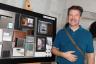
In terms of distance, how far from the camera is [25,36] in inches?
98.0

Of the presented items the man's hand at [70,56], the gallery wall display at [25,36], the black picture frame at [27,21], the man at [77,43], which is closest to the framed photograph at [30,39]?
the gallery wall display at [25,36]

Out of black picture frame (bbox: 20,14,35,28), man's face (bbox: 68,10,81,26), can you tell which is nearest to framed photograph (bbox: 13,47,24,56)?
black picture frame (bbox: 20,14,35,28)

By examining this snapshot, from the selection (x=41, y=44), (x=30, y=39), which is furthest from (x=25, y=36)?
(x=41, y=44)

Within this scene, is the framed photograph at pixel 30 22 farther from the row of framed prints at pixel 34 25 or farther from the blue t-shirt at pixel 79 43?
the blue t-shirt at pixel 79 43

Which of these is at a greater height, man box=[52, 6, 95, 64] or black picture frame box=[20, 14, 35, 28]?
black picture frame box=[20, 14, 35, 28]

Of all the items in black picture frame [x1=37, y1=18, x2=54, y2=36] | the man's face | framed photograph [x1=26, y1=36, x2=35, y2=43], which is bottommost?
framed photograph [x1=26, y1=36, x2=35, y2=43]

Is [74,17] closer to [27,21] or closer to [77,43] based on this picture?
[77,43]

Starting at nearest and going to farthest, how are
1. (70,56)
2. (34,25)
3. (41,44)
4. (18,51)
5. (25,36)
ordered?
(70,56) < (18,51) < (25,36) < (34,25) < (41,44)

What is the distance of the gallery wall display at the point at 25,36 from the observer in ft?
7.31

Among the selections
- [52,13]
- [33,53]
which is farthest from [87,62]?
[52,13]

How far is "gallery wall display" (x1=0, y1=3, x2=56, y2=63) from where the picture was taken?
223 cm

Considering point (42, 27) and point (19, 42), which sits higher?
point (42, 27)

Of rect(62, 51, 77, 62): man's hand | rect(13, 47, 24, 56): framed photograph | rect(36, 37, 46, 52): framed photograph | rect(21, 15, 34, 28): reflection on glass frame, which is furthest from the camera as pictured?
rect(36, 37, 46, 52): framed photograph

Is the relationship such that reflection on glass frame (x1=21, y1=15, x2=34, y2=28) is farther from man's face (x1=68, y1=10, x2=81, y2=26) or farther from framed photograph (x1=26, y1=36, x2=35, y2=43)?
man's face (x1=68, y1=10, x2=81, y2=26)
